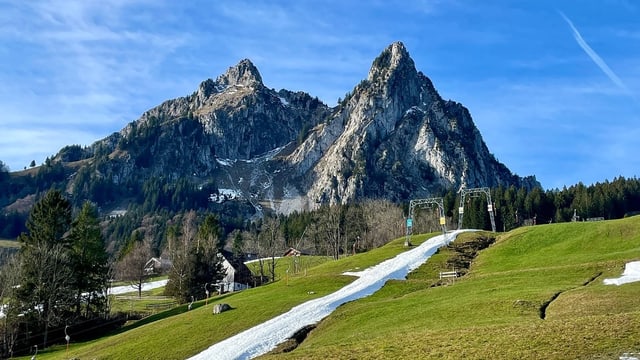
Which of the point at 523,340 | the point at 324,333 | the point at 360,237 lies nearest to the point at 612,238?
the point at 324,333

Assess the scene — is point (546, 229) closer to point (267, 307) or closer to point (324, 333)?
point (267, 307)

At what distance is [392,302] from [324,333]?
9.33 metres

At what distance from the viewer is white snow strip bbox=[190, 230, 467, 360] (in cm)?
3838

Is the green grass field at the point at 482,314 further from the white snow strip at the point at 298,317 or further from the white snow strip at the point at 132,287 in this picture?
the white snow strip at the point at 132,287

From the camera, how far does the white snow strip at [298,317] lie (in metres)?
38.4

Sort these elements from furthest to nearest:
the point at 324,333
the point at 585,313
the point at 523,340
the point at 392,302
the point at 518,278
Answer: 1. the point at 518,278
2. the point at 392,302
3. the point at 324,333
4. the point at 585,313
5. the point at 523,340

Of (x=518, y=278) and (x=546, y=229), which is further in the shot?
(x=546, y=229)

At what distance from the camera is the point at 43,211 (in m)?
75.8

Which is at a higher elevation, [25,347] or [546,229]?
[546,229]

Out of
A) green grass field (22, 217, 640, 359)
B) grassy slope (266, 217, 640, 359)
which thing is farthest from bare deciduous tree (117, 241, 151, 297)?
grassy slope (266, 217, 640, 359)

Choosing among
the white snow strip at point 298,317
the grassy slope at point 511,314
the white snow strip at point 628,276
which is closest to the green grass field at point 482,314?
the grassy slope at point 511,314

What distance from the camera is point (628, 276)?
43812 millimetres

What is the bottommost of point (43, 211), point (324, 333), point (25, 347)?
point (25, 347)

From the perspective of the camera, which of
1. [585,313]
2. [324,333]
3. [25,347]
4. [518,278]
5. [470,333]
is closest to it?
[470,333]
